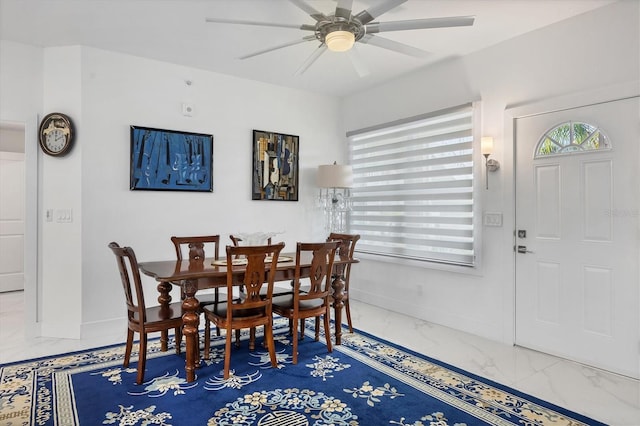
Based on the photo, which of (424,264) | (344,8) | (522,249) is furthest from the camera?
(424,264)

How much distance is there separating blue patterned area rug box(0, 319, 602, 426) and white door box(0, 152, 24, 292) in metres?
3.45

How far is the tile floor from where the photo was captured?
2.41m

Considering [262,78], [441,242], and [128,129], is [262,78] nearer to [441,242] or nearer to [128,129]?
[128,129]

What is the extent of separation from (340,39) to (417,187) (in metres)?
2.19

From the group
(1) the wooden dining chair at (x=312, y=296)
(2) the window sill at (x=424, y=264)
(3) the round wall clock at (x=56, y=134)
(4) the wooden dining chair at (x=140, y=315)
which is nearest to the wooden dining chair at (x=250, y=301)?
(1) the wooden dining chair at (x=312, y=296)

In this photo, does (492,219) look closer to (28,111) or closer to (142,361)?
(142,361)

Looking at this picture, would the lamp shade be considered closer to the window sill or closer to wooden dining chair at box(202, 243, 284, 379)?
the window sill

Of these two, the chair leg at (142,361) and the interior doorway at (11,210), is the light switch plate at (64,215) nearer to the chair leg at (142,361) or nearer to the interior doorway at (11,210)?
the chair leg at (142,361)

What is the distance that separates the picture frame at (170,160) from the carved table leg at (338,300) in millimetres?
1838

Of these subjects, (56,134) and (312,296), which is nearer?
(312,296)

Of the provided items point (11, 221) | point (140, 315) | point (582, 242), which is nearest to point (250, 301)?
point (140, 315)

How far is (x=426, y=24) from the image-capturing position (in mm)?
2436

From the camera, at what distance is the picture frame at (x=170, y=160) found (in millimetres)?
3908

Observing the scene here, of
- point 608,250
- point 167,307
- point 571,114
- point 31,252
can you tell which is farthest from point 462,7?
point 31,252
